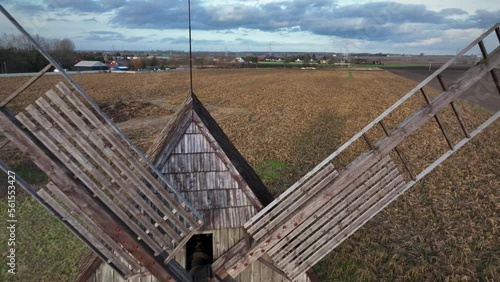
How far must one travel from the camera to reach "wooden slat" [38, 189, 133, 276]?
3.49m

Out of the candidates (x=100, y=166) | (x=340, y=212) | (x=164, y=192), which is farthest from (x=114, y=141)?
(x=340, y=212)

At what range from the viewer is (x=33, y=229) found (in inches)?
448

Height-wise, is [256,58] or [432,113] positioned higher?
[256,58]

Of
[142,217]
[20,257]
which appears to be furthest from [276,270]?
[20,257]

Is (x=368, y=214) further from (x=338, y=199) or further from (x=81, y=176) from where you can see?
(x=81, y=176)

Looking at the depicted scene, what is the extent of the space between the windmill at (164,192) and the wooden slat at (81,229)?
1 cm

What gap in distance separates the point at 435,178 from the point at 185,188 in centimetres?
1451

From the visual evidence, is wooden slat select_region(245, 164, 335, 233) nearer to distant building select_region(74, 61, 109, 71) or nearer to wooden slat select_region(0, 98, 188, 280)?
wooden slat select_region(0, 98, 188, 280)

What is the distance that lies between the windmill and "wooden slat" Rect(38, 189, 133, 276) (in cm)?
1

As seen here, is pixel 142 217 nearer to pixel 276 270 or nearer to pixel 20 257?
pixel 276 270

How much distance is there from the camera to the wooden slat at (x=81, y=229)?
349cm

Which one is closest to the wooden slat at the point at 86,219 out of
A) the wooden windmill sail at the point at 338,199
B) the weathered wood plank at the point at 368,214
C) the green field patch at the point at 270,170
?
the wooden windmill sail at the point at 338,199

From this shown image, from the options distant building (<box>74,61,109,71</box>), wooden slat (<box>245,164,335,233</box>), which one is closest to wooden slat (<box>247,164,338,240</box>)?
wooden slat (<box>245,164,335,233</box>)

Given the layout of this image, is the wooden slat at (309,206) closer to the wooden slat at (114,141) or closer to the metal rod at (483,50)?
the wooden slat at (114,141)
